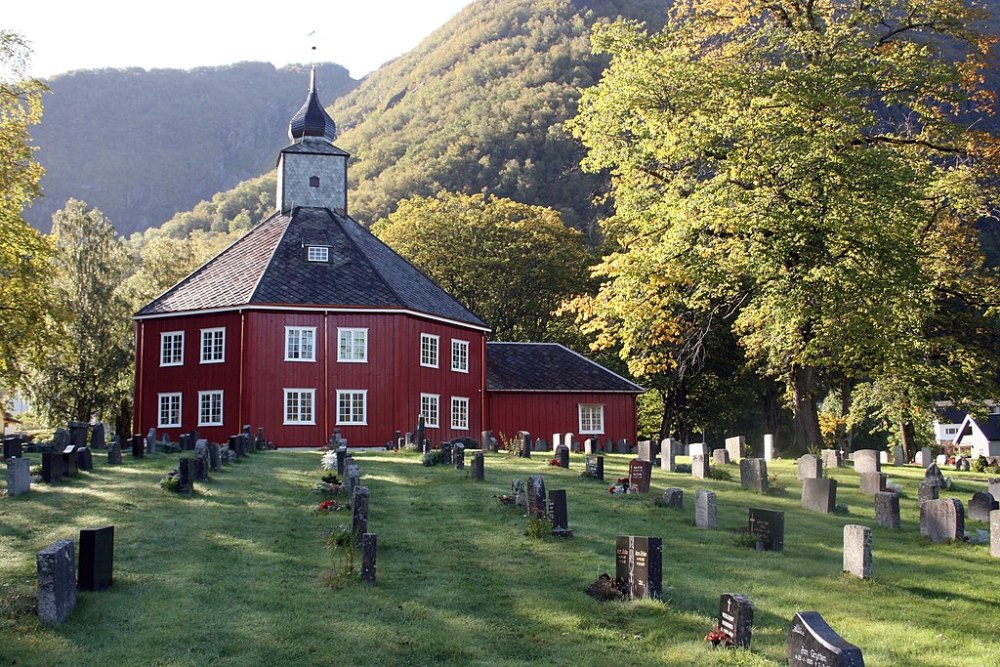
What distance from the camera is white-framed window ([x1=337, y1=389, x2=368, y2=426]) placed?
39.0 metres

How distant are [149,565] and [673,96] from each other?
64.3ft

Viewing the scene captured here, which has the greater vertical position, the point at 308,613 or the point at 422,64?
the point at 422,64

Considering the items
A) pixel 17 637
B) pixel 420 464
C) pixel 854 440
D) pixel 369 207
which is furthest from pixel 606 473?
pixel 369 207

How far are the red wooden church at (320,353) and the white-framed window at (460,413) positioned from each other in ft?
0.17

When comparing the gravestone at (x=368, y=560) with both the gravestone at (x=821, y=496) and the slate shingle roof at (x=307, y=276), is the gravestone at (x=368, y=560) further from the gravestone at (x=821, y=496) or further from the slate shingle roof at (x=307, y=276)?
the slate shingle roof at (x=307, y=276)

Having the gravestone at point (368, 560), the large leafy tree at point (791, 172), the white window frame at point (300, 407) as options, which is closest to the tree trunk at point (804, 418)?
the large leafy tree at point (791, 172)

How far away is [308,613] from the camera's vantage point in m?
12.0

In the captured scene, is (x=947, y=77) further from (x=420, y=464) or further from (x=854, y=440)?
(x=854, y=440)

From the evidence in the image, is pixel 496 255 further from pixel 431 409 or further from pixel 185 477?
pixel 185 477

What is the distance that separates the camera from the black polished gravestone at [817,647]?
8156 millimetres

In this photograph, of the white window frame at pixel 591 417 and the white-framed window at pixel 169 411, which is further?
the white window frame at pixel 591 417

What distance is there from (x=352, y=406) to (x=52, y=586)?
2799cm

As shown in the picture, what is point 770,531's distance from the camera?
1581cm

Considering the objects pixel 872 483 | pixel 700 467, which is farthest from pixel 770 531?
pixel 700 467
